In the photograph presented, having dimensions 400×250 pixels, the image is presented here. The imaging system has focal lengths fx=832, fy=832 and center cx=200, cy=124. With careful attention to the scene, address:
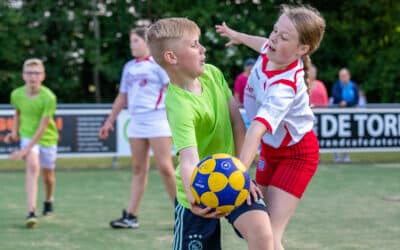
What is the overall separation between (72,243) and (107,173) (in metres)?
7.06

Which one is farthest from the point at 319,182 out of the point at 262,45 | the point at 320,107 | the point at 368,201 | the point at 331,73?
the point at 331,73

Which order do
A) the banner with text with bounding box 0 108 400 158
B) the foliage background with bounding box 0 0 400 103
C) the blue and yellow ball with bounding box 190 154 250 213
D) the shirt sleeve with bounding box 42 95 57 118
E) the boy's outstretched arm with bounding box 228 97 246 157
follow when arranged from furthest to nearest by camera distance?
the foliage background with bounding box 0 0 400 103 < the banner with text with bounding box 0 108 400 158 < the shirt sleeve with bounding box 42 95 57 118 < the boy's outstretched arm with bounding box 228 97 246 157 < the blue and yellow ball with bounding box 190 154 250 213

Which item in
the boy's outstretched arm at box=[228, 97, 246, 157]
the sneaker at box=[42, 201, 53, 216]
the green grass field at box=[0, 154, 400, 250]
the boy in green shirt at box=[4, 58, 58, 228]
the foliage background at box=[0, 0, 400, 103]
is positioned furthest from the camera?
the foliage background at box=[0, 0, 400, 103]

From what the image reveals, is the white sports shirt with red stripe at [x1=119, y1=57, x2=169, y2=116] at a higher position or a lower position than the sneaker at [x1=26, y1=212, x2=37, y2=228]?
higher

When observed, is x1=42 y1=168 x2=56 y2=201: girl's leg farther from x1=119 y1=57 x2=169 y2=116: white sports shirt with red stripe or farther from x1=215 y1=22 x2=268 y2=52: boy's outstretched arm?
x1=215 y1=22 x2=268 y2=52: boy's outstretched arm

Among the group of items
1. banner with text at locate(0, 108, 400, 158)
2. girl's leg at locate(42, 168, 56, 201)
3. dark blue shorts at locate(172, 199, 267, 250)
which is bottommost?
banner with text at locate(0, 108, 400, 158)

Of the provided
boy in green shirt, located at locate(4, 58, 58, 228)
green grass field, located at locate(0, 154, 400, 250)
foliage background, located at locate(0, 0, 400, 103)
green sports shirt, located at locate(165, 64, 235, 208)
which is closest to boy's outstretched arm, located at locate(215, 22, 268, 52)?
green sports shirt, located at locate(165, 64, 235, 208)

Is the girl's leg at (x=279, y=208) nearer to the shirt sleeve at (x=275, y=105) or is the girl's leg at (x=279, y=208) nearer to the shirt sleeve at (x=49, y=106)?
the shirt sleeve at (x=275, y=105)

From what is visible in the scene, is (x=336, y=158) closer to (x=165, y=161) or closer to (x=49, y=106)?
(x=49, y=106)

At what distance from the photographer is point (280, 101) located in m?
4.63

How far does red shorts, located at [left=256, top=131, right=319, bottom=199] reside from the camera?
4965 millimetres

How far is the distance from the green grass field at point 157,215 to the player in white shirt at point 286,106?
250 cm

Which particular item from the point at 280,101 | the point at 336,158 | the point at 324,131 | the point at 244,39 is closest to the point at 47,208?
the point at 244,39

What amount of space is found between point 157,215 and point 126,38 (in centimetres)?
2324
